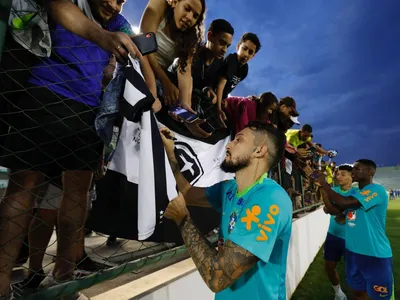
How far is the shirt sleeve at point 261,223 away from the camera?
103 cm

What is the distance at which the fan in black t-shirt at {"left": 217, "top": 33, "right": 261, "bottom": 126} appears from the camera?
261 cm

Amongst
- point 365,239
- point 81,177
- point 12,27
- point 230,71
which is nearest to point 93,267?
point 81,177

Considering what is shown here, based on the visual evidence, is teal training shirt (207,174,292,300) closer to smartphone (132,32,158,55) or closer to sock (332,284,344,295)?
smartphone (132,32,158,55)

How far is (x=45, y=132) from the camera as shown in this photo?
1.15m

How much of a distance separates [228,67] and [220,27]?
38cm

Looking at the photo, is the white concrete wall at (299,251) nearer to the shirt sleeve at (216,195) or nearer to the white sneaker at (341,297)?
the white sneaker at (341,297)

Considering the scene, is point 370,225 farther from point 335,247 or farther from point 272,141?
point 272,141

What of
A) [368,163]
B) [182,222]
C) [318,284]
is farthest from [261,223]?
[318,284]

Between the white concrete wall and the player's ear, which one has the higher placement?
the player's ear

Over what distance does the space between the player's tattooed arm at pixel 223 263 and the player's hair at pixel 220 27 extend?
1928 mm

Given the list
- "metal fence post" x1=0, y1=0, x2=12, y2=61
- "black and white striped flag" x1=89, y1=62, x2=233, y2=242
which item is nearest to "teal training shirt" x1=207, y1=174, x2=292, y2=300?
"black and white striped flag" x1=89, y1=62, x2=233, y2=242

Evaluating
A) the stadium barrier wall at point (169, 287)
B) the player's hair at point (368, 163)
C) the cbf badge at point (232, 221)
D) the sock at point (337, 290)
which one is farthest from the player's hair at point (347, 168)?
the cbf badge at point (232, 221)

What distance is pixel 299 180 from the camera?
5.32 m

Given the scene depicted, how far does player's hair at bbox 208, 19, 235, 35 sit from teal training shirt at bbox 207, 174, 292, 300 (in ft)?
5.30
